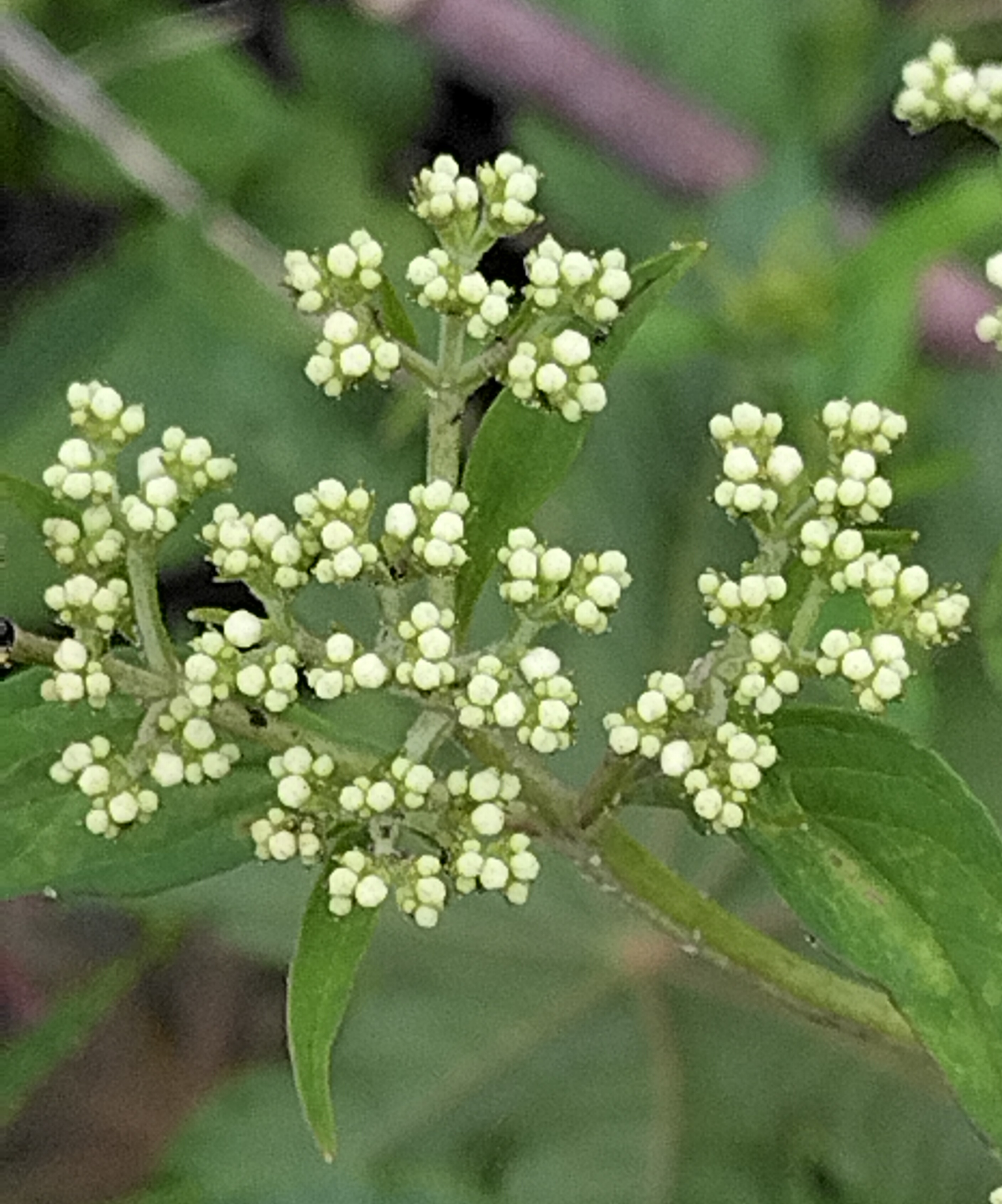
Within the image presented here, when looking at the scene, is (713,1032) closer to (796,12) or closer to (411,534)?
(411,534)

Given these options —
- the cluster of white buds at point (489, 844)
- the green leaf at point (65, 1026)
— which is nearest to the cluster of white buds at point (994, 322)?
the cluster of white buds at point (489, 844)

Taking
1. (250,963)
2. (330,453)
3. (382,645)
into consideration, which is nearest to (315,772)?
(382,645)

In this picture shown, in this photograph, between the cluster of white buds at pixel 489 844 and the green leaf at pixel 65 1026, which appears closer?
the cluster of white buds at pixel 489 844

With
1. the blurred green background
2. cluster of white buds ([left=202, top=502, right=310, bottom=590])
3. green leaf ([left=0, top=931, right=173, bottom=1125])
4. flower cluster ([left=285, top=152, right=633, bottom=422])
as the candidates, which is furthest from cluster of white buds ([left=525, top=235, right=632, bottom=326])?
green leaf ([left=0, top=931, right=173, bottom=1125])

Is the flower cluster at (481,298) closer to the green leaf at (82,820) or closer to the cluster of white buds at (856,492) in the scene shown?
the cluster of white buds at (856,492)

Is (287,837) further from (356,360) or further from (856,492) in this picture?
(856,492)

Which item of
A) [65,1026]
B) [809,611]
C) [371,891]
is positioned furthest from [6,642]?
[65,1026]
